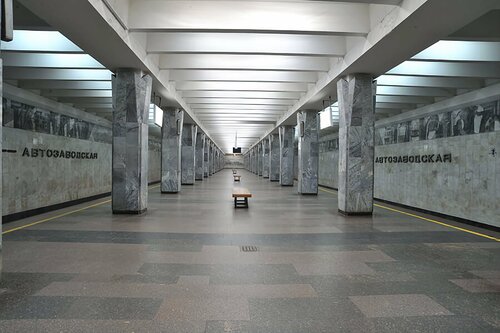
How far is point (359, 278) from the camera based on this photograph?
185 inches

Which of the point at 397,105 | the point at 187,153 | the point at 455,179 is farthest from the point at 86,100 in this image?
the point at 455,179

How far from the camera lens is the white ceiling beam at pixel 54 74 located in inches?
379

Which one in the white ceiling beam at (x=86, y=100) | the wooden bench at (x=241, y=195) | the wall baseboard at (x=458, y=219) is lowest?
the wall baseboard at (x=458, y=219)

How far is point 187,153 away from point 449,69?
18.3 meters

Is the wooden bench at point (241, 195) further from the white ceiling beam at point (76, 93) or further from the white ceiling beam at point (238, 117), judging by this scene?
the white ceiling beam at point (238, 117)

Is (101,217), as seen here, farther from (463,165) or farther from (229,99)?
(463,165)

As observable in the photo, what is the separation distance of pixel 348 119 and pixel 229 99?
7.00m

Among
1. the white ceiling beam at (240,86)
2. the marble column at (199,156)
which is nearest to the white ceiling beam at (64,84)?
the white ceiling beam at (240,86)

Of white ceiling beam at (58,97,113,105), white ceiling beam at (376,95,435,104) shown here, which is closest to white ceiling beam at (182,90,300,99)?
white ceiling beam at (58,97,113,105)

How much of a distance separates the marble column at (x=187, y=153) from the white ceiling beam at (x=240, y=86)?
34.0 ft

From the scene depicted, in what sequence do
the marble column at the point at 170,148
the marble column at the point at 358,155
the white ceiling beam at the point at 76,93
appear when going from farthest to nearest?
1. the marble column at the point at 170,148
2. the white ceiling beam at the point at 76,93
3. the marble column at the point at 358,155

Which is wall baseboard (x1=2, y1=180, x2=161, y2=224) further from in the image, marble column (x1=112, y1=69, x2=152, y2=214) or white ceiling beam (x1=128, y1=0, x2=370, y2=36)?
white ceiling beam (x1=128, y1=0, x2=370, y2=36)

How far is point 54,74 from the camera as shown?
10.2 metres

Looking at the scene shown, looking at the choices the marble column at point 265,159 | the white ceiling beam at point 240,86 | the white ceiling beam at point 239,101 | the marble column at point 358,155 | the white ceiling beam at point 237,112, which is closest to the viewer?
the marble column at point 358,155
